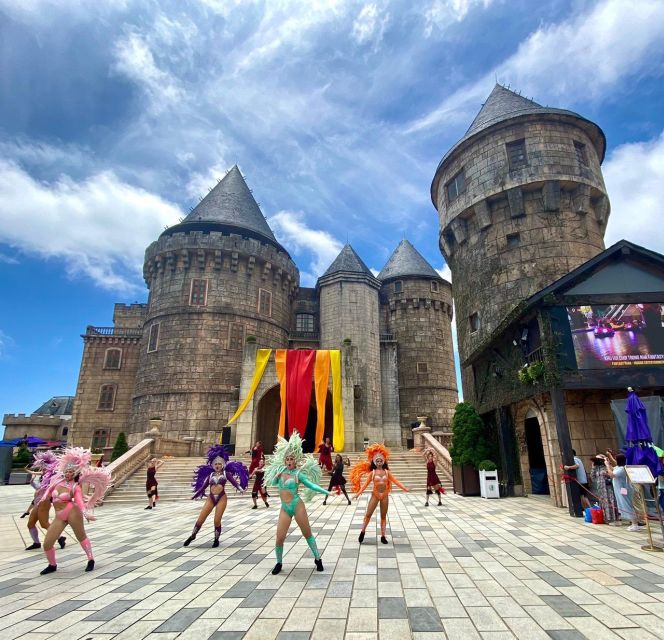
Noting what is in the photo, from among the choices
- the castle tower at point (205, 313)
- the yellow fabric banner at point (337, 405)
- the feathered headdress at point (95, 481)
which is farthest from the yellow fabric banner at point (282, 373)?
the feathered headdress at point (95, 481)

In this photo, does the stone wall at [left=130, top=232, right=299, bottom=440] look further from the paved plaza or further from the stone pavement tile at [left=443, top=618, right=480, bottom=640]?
the stone pavement tile at [left=443, top=618, right=480, bottom=640]

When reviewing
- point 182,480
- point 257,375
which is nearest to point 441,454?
point 257,375

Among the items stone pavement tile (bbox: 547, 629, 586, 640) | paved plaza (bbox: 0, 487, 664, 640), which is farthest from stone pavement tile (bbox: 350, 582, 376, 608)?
stone pavement tile (bbox: 547, 629, 586, 640)

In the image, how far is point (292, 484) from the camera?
5.59m

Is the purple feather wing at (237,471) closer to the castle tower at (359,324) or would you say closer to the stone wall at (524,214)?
the stone wall at (524,214)

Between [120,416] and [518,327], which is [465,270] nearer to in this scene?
[518,327]

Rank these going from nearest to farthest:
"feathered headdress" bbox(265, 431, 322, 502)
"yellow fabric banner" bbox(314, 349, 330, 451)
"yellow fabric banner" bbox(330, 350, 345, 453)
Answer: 1. "feathered headdress" bbox(265, 431, 322, 502)
2. "yellow fabric banner" bbox(330, 350, 345, 453)
3. "yellow fabric banner" bbox(314, 349, 330, 451)

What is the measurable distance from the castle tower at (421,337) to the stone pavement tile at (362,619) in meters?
27.4

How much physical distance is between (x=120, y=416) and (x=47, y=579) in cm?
2859

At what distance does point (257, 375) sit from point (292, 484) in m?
16.5

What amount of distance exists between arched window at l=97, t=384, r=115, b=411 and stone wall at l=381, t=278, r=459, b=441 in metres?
23.1

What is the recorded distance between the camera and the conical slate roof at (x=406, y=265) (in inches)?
1349

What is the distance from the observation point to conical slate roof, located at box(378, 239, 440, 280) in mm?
34253

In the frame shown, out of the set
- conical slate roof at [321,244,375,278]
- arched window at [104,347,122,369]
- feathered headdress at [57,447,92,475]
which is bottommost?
feathered headdress at [57,447,92,475]
